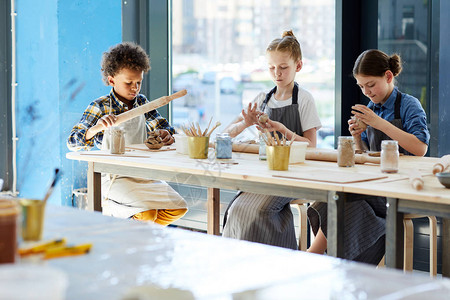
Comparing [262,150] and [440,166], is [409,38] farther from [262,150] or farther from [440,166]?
[440,166]

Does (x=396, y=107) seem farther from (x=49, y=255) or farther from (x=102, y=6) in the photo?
(x=102, y=6)

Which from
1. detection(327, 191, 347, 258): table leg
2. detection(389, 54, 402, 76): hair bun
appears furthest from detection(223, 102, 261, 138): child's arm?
detection(327, 191, 347, 258): table leg

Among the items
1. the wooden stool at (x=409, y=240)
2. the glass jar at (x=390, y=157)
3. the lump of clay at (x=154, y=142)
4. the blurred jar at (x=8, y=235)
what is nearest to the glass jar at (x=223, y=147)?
the lump of clay at (x=154, y=142)

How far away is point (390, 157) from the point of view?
229 centimetres

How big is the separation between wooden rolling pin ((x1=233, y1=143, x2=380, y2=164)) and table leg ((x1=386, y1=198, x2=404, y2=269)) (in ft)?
2.00

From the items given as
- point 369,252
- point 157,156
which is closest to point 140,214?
point 157,156

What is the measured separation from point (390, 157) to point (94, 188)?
Answer: 1.52m

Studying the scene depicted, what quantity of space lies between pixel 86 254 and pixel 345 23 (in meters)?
2.81

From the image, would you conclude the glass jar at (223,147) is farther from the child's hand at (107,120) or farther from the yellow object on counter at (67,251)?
the yellow object on counter at (67,251)

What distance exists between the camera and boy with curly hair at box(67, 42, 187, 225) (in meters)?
3.17

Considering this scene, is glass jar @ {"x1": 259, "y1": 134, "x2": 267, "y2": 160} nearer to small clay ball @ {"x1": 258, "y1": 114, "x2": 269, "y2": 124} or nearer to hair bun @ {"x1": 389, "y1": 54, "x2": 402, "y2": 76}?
small clay ball @ {"x1": 258, "y1": 114, "x2": 269, "y2": 124}

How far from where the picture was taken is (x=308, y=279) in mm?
1143

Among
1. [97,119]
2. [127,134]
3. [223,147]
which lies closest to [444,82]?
[223,147]

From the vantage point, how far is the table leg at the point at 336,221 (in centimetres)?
206
